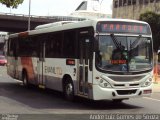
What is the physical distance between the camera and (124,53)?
1483 centimetres

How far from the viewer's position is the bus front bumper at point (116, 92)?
566 inches

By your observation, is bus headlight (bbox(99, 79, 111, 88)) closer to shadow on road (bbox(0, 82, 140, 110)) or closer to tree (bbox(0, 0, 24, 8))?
shadow on road (bbox(0, 82, 140, 110))

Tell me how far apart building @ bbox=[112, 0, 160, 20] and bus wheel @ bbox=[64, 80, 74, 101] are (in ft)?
215

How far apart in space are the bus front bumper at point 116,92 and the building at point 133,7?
66761 millimetres

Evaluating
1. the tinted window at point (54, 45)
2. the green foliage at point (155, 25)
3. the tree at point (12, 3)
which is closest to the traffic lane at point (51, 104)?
the tinted window at point (54, 45)

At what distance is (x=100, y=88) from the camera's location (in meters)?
14.4

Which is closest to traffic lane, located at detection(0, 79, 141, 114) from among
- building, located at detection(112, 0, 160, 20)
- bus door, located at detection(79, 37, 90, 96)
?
bus door, located at detection(79, 37, 90, 96)

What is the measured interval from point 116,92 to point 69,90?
7.70 feet

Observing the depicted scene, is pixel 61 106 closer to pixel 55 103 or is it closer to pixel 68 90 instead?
pixel 55 103

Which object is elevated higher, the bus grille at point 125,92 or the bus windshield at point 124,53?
the bus windshield at point 124,53

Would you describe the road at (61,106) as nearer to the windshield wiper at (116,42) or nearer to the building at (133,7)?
the windshield wiper at (116,42)

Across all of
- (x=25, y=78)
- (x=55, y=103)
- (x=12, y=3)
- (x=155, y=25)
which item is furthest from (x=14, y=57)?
(x=155, y=25)

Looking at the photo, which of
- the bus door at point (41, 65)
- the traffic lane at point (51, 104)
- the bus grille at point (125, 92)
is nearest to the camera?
the traffic lane at point (51, 104)

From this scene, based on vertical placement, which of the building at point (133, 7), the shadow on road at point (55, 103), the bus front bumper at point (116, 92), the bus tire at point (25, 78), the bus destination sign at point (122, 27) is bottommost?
the shadow on road at point (55, 103)
